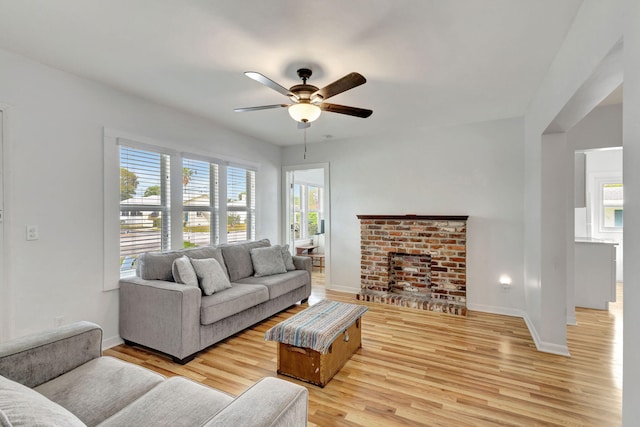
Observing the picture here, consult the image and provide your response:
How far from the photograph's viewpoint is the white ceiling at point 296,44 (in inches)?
73.1

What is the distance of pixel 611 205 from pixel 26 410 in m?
8.18

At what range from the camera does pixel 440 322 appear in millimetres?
3689

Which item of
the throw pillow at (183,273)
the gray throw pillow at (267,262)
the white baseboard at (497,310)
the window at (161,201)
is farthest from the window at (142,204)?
the white baseboard at (497,310)

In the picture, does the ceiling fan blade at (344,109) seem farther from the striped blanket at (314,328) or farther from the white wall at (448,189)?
the white wall at (448,189)

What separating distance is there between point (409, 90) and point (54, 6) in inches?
110

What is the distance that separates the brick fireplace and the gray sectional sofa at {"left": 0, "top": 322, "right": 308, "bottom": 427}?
3.39 metres

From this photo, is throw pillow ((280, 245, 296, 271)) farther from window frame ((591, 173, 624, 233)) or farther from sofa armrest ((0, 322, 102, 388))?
window frame ((591, 173, 624, 233))

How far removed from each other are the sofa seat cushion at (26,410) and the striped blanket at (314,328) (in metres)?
1.56

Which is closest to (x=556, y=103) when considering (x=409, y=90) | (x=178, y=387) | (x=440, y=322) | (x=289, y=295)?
(x=409, y=90)

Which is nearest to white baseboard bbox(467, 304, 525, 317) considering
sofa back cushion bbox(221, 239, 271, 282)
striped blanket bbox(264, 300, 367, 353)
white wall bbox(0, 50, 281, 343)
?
striped blanket bbox(264, 300, 367, 353)

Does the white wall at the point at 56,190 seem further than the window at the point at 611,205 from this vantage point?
No

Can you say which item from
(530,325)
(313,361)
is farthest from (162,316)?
(530,325)

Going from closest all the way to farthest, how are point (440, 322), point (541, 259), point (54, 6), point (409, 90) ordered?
point (54, 6)
point (541, 259)
point (409, 90)
point (440, 322)

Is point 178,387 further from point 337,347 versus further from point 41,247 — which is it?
point 41,247
